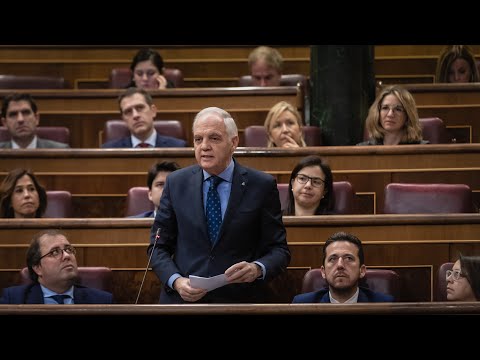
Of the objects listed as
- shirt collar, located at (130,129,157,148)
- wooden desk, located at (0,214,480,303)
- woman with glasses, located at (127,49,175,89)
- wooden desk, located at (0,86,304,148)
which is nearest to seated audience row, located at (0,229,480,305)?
wooden desk, located at (0,214,480,303)

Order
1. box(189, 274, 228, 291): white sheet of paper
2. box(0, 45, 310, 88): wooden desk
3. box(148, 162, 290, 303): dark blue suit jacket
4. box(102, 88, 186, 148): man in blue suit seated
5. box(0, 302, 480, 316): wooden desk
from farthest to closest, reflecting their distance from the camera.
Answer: box(0, 45, 310, 88): wooden desk, box(102, 88, 186, 148): man in blue suit seated, box(148, 162, 290, 303): dark blue suit jacket, box(189, 274, 228, 291): white sheet of paper, box(0, 302, 480, 316): wooden desk

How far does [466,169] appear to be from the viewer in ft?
9.96

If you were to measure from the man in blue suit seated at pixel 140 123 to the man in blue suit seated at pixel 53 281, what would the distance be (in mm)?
859

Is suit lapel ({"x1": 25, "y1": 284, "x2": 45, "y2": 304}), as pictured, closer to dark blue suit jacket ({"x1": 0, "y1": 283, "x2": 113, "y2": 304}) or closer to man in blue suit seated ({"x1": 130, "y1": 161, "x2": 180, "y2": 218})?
dark blue suit jacket ({"x1": 0, "y1": 283, "x2": 113, "y2": 304})

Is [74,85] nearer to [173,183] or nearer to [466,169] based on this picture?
[466,169]

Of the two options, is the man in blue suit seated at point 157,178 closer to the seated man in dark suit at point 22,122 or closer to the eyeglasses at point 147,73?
the seated man in dark suit at point 22,122

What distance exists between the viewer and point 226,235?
2.18 m

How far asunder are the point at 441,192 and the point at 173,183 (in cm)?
90

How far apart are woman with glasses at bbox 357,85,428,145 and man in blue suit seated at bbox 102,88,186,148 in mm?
613

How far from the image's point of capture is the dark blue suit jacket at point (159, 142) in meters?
3.30

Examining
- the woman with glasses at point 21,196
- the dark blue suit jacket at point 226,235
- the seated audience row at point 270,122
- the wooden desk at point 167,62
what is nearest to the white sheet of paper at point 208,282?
the dark blue suit jacket at point 226,235

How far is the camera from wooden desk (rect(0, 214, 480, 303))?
263 centimetres

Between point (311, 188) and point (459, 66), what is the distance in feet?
4.09
